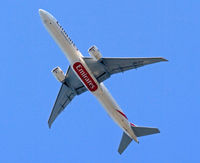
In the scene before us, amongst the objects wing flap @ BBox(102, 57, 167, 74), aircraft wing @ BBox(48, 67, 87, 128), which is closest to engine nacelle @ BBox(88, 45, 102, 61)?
wing flap @ BBox(102, 57, 167, 74)

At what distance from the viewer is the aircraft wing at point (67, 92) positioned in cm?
4834

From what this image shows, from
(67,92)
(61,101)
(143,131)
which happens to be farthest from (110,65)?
(143,131)

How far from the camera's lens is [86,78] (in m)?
44.6

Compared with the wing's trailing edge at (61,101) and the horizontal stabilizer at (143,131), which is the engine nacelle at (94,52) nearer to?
the wing's trailing edge at (61,101)

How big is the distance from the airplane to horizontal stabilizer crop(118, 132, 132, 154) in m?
0.77

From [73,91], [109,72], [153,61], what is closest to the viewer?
[153,61]

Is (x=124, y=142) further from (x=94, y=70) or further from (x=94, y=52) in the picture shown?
(x=94, y=52)

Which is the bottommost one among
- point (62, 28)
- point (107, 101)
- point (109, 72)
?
point (107, 101)

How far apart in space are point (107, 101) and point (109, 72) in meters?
4.02

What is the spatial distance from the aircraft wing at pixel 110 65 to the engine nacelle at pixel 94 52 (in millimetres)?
532

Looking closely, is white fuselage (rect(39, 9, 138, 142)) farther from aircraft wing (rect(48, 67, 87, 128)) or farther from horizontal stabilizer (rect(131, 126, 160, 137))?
aircraft wing (rect(48, 67, 87, 128))

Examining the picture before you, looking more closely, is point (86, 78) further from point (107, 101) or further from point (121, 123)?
point (121, 123)

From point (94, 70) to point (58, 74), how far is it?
4.86m

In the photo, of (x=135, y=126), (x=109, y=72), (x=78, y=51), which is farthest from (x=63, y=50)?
(x=135, y=126)
